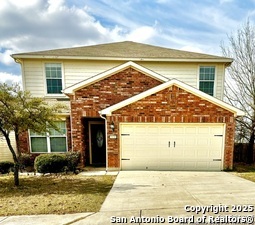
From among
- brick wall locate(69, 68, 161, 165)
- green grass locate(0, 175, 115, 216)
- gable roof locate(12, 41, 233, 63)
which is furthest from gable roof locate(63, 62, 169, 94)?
green grass locate(0, 175, 115, 216)

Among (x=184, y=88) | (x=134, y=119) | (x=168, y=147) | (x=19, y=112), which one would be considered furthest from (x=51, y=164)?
(x=184, y=88)

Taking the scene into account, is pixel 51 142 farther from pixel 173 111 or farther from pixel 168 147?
pixel 173 111

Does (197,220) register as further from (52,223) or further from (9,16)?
(9,16)

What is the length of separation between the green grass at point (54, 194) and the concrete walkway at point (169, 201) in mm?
280

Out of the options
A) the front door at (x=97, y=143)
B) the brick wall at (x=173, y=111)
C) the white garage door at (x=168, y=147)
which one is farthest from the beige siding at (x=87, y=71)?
the white garage door at (x=168, y=147)

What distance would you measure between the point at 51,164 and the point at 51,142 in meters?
2.17

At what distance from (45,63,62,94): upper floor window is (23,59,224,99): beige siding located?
221 millimetres

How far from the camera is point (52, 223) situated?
3.33 meters

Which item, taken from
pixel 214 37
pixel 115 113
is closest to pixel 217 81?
pixel 214 37

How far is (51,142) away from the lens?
30.7 ft

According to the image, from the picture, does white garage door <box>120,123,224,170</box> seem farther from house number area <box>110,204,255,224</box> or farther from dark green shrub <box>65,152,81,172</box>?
house number area <box>110,204,255,224</box>

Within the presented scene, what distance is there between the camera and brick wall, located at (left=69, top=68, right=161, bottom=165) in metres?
8.23

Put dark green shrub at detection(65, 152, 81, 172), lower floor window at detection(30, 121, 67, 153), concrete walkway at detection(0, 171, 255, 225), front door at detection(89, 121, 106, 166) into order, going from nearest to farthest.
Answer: concrete walkway at detection(0, 171, 255, 225), dark green shrub at detection(65, 152, 81, 172), lower floor window at detection(30, 121, 67, 153), front door at detection(89, 121, 106, 166)

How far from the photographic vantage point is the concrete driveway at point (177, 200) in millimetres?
3525
